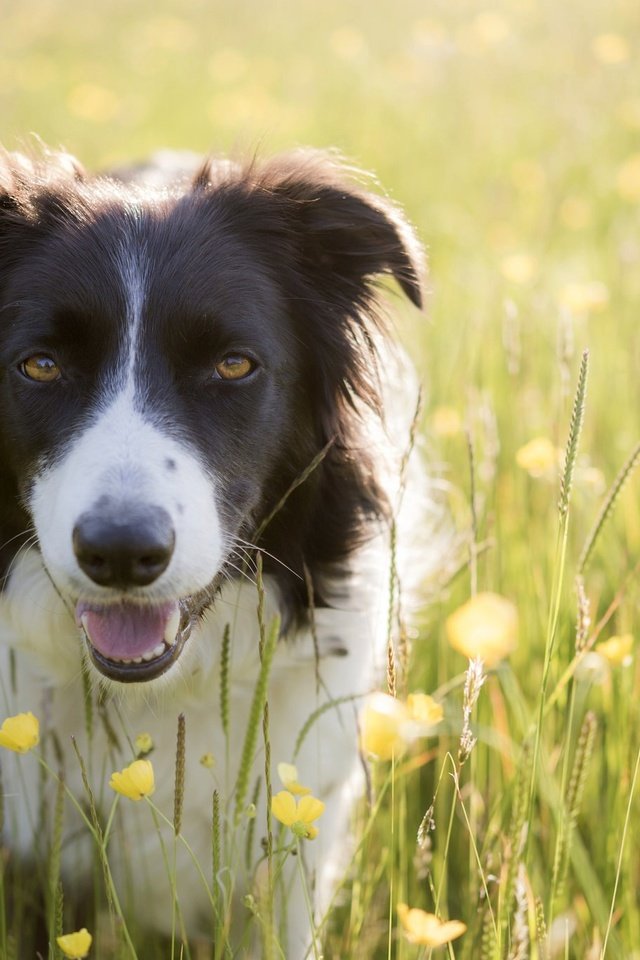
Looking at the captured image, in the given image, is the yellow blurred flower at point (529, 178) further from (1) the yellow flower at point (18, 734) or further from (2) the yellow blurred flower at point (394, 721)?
(1) the yellow flower at point (18, 734)

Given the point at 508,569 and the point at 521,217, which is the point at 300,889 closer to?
the point at 508,569

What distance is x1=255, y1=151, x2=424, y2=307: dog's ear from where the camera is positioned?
236cm

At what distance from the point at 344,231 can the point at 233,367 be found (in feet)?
1.63

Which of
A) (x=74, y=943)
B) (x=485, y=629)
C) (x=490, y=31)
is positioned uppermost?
(x=490, y=31)

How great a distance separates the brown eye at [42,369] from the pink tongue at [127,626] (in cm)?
46

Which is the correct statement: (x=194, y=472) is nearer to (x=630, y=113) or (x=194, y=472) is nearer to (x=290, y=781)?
(x=290, y=781)

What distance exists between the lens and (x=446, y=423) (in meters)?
3.24

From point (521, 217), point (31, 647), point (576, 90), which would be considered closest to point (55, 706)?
point (31, 647)

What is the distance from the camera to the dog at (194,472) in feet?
6.26

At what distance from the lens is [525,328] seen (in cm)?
399

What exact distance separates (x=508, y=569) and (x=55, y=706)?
4.33ft

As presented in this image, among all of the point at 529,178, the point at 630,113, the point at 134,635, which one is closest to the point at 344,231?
the point at 134,635

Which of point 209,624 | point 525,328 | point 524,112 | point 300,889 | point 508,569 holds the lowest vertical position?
point 300,889

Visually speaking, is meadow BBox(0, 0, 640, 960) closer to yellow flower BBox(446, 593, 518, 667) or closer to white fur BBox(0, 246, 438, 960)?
yellow flower BBox(446, 593, 518, 667)
